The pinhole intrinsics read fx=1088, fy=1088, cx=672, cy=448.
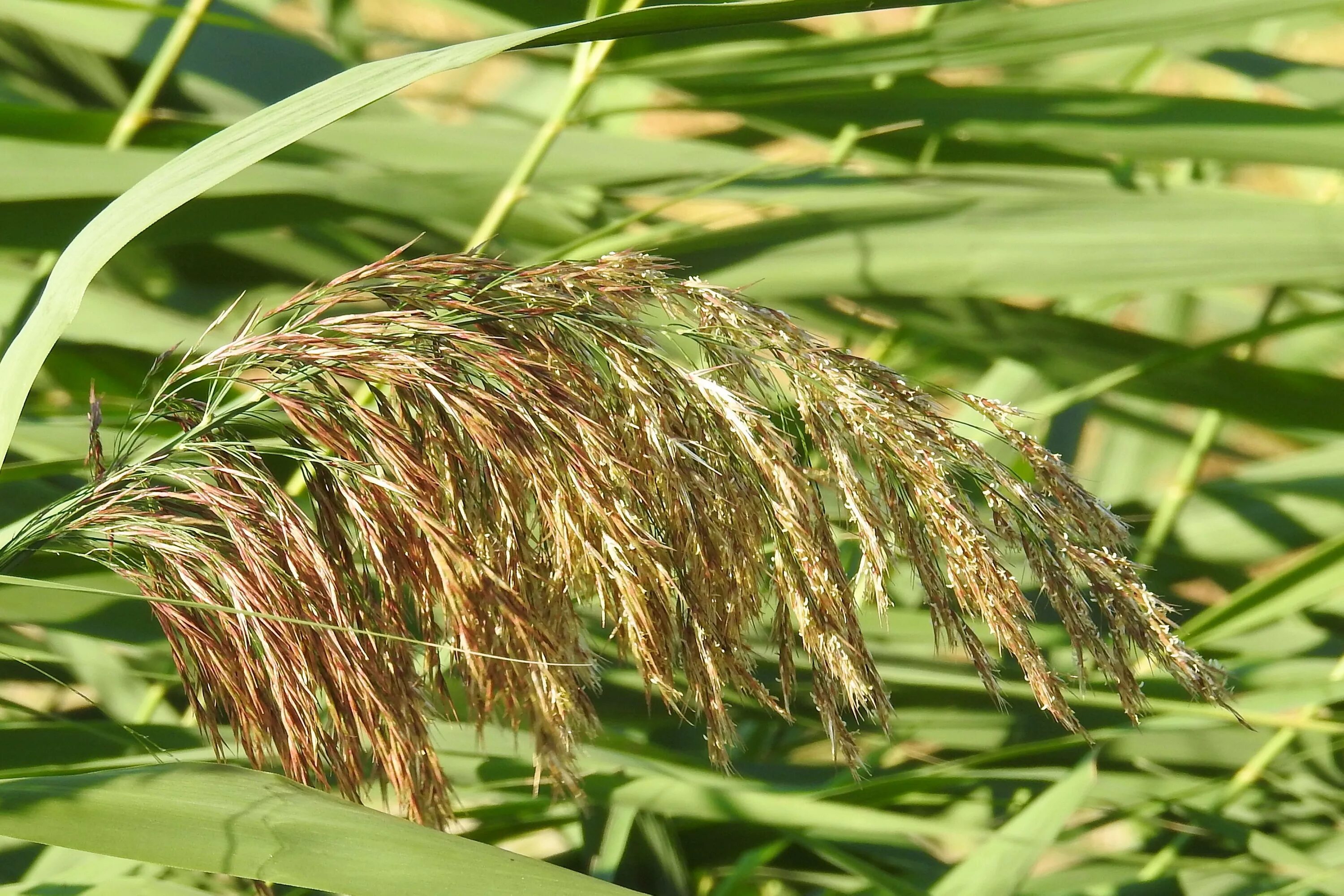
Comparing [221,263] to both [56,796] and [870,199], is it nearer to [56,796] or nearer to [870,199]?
[870,199]

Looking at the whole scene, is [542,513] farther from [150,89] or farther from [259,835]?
[150,89]

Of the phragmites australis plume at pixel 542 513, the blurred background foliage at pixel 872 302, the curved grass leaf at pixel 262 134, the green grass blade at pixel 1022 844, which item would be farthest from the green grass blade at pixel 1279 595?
the curved grass leaf at pixel 262 134

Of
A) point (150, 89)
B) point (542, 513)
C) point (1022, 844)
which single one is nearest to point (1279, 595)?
point (1022, 844)

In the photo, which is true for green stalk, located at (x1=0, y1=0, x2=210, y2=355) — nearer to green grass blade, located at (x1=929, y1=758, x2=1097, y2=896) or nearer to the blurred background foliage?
the blurred background foliage

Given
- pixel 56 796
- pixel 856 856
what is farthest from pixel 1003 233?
pixel 56 796

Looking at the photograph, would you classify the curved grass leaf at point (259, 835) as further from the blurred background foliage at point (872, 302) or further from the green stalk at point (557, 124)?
the green stalk at point (557, 124)
